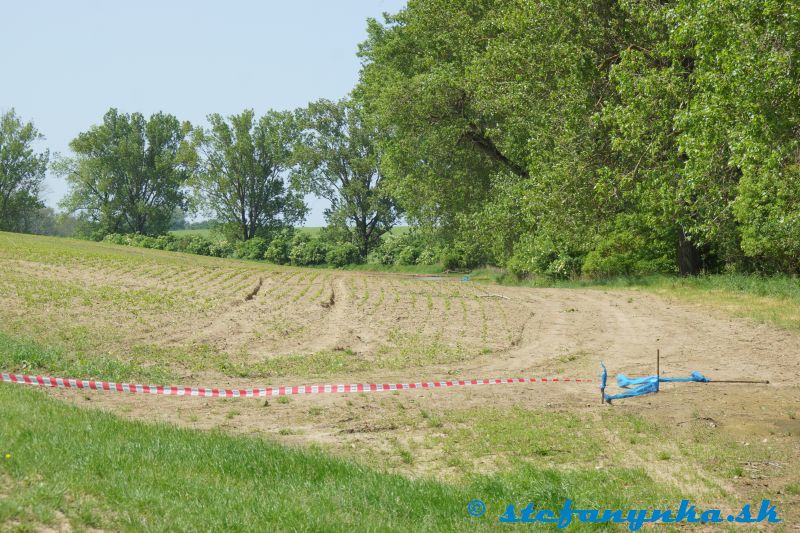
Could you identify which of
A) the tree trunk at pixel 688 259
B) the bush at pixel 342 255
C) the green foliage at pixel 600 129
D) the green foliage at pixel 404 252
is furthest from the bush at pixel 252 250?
the tree trunk at pixel 688 259

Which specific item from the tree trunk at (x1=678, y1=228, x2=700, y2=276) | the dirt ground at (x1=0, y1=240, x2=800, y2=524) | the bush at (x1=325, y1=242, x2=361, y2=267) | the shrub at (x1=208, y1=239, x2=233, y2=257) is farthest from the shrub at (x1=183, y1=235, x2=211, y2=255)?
the tree trunk at (x1=678, y1=228, x2=700, y2=276)

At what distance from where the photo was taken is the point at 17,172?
81062 millimetres

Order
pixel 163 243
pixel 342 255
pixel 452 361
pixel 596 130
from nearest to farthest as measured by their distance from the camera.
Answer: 1. pixel 452 361
2. pixel 596 130
3. pixel 342 255
4. pixel 163 243

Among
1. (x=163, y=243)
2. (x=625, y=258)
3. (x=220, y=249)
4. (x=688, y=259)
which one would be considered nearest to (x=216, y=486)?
(x=688, y=259)

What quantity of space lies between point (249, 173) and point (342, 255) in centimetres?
1966

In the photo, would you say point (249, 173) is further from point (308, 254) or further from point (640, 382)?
point (640, 382)

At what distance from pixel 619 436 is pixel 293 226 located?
68094mm

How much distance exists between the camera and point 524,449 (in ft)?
26.9

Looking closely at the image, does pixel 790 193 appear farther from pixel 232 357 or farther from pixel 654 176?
pixel 232 357

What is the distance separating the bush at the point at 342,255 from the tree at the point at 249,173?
49.9 ft

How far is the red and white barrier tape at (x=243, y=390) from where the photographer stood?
34.7 feet

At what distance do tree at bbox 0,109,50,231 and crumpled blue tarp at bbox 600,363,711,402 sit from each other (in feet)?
276

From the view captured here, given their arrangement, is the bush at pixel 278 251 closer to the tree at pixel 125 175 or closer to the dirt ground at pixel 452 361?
the tree at pixel 125 175

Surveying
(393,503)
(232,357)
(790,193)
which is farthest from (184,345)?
(790,193)
